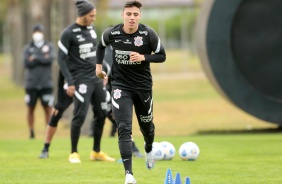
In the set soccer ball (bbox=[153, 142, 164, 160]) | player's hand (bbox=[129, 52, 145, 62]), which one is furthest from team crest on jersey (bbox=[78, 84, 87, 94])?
player's hand (bbox=[129, 52, 145, 62])

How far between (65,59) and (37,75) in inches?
276

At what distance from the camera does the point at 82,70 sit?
48.1 ft

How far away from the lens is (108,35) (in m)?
12.0

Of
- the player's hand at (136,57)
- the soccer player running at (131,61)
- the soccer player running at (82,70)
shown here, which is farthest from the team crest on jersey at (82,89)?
the player's hand at (136,57)

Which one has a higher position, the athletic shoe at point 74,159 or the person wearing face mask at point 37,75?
the person wearing face mask at point 37,75

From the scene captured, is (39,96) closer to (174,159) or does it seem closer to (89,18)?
(89,18)

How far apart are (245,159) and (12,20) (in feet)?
137

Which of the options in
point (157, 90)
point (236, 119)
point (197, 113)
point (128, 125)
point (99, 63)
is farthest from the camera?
point (157, 90)

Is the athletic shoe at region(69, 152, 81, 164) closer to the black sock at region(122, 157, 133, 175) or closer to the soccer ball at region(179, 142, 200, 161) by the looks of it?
the soccer ball at region(179, 142, 200, 161)

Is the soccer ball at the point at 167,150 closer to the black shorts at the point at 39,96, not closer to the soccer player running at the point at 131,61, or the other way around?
the soccer player running at the point at 131,61

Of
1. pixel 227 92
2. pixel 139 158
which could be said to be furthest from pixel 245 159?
pixel 227 92

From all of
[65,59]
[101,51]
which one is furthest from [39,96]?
[101,51]

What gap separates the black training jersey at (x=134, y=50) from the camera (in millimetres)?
11766

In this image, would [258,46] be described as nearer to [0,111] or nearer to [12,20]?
[0,111]
